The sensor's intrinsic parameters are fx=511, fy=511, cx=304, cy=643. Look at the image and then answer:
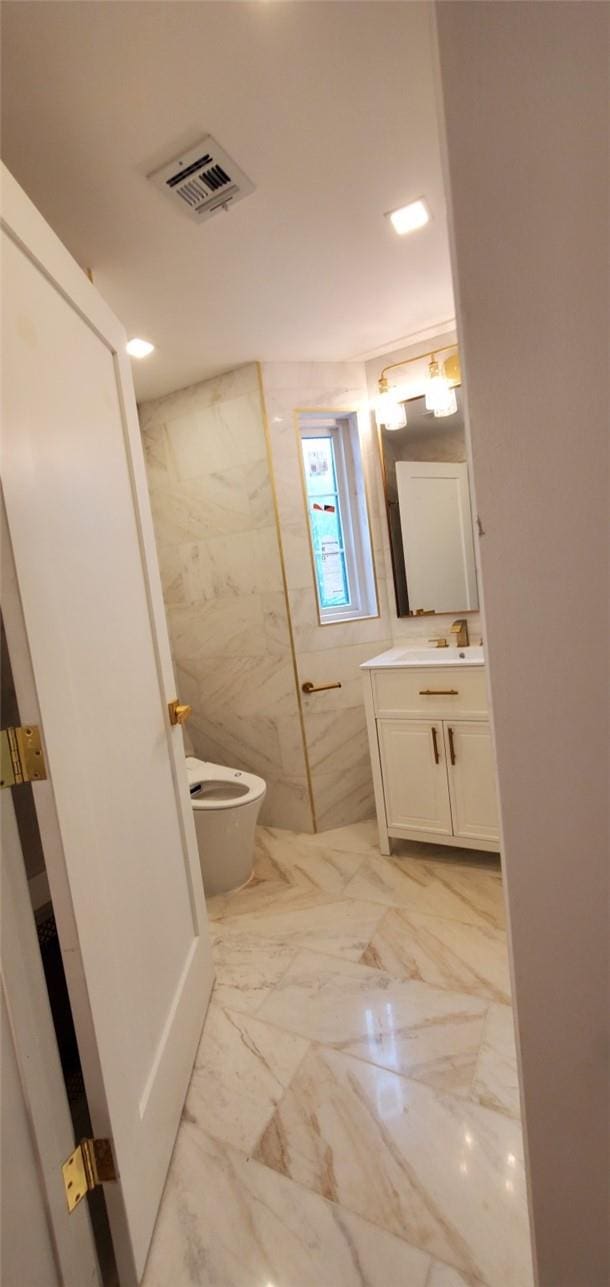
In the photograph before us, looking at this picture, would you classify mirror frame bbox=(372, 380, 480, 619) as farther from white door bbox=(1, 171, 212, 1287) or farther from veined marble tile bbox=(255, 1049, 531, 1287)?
veined marble tile bbox=(255, 1049, 531, 1287)

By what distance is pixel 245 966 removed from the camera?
173 cm

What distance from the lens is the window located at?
2637mm

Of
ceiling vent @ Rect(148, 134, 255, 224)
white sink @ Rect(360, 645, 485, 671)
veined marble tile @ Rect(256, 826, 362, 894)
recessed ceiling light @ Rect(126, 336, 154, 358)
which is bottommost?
veined marble tile @ Rect(256, 826, 362, 894)

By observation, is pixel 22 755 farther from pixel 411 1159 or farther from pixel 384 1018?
pixel 384 1018

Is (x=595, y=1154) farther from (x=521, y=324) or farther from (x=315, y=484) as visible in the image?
(x=315, y=484)

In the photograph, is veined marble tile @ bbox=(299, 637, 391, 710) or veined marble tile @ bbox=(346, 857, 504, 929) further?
veined marble tile @ bbox=(299, 637, 391, 710)

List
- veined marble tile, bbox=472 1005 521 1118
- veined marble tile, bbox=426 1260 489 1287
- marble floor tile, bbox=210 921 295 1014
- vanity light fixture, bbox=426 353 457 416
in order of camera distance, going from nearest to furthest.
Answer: veined marble tile, bbox=426 1260 489 1287, veined marble tile, bbox=472 1005 521 1118, marble floor tile, bbox=210 921 295 1014, vanity light fixture, bbox=426 353 457 416

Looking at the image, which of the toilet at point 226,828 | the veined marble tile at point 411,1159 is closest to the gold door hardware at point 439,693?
the toilet at point 226,828

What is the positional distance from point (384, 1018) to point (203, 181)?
230 cm

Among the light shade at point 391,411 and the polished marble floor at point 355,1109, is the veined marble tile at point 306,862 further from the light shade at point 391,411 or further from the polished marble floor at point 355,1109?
the light shade at point 391,411

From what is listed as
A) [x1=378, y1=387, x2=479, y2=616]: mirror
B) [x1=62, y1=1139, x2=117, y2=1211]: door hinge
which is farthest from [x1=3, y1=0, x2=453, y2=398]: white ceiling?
[x1=62, y1=1139, x2=117, y2=1211]: door hinge

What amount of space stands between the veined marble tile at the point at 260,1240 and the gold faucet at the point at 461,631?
192 centimetres

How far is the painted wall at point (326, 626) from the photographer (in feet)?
8.09

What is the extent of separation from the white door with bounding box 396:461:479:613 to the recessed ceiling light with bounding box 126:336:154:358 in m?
1.23
